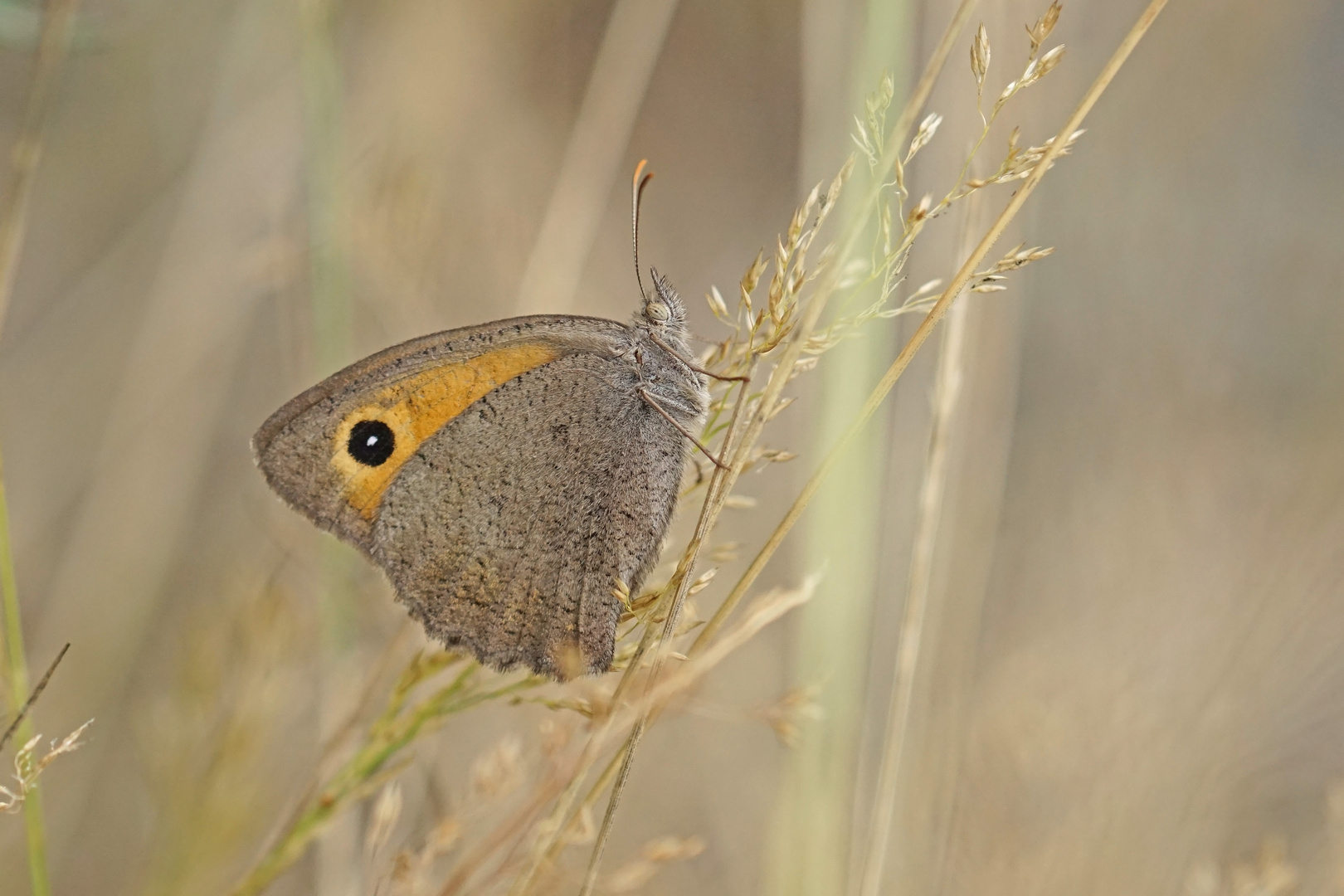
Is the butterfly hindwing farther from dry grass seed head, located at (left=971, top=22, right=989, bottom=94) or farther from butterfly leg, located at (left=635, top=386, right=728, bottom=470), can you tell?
dry grass seed head, located at (left=971, top=22, right=989, bottom=94)

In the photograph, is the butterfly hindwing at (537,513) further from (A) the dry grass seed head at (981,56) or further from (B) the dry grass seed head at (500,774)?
(A) the dry grass seed head at (981,56)

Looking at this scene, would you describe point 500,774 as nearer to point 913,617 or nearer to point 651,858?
point 651,858

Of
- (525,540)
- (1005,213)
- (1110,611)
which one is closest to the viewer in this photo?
A: (1005,213)

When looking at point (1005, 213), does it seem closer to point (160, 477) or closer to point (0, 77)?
point (160, 477)

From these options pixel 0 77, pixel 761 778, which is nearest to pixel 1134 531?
pixel 761 778

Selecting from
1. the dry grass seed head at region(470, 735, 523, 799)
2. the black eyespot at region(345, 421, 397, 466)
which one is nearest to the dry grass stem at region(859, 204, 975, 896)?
the dry grass seed head at region(470, 735, 523, 799)

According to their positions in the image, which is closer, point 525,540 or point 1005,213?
point 1005,213

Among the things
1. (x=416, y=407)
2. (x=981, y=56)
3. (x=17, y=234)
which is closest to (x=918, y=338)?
(x=981, y=56)
